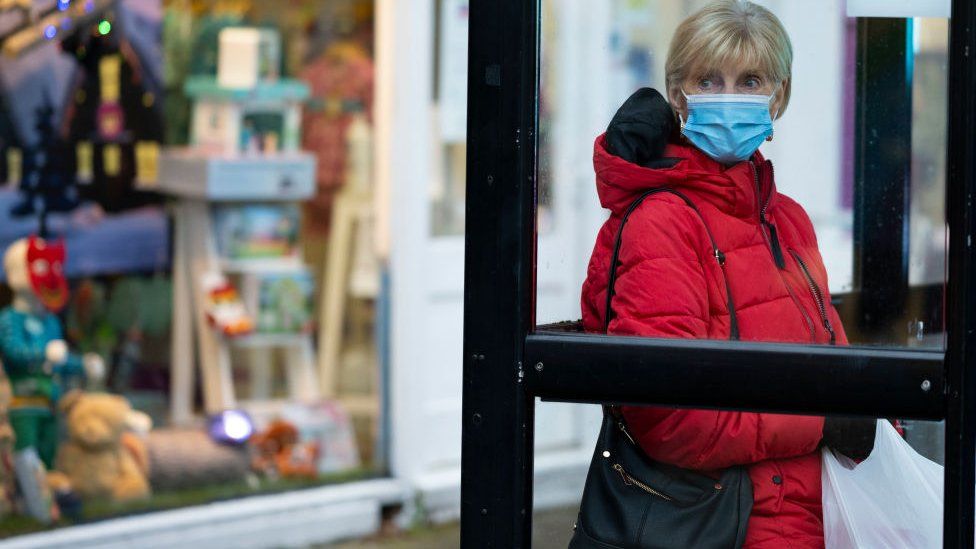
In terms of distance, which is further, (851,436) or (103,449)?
(103,449)

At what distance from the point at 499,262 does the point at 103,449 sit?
10.8 ft

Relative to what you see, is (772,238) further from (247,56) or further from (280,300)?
(280,300)

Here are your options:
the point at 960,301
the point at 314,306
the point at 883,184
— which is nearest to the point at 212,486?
the point at 314,306

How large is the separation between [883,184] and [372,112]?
3387 mm

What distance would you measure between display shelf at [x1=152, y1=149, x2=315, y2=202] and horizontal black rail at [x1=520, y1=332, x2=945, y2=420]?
3.44m

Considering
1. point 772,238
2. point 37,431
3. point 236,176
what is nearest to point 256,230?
point 236,176

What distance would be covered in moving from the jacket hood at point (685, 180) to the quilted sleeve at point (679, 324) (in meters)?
0.04

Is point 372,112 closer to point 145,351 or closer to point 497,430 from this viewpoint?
point 145,351

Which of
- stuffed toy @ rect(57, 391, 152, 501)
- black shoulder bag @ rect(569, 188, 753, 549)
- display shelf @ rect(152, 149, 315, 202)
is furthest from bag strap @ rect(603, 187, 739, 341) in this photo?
display shelf @ rect(152, 149, 315, 202)

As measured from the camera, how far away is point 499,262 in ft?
6.14

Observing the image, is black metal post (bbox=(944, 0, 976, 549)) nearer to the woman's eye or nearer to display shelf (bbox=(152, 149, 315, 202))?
the woman's eye

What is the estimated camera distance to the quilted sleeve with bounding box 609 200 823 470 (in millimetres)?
1887

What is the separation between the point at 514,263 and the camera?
6.12 feet

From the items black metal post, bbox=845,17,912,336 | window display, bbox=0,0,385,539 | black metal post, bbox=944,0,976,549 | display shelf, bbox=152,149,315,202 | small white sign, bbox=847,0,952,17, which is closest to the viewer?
black metal post, bbox=944,0,976,549
